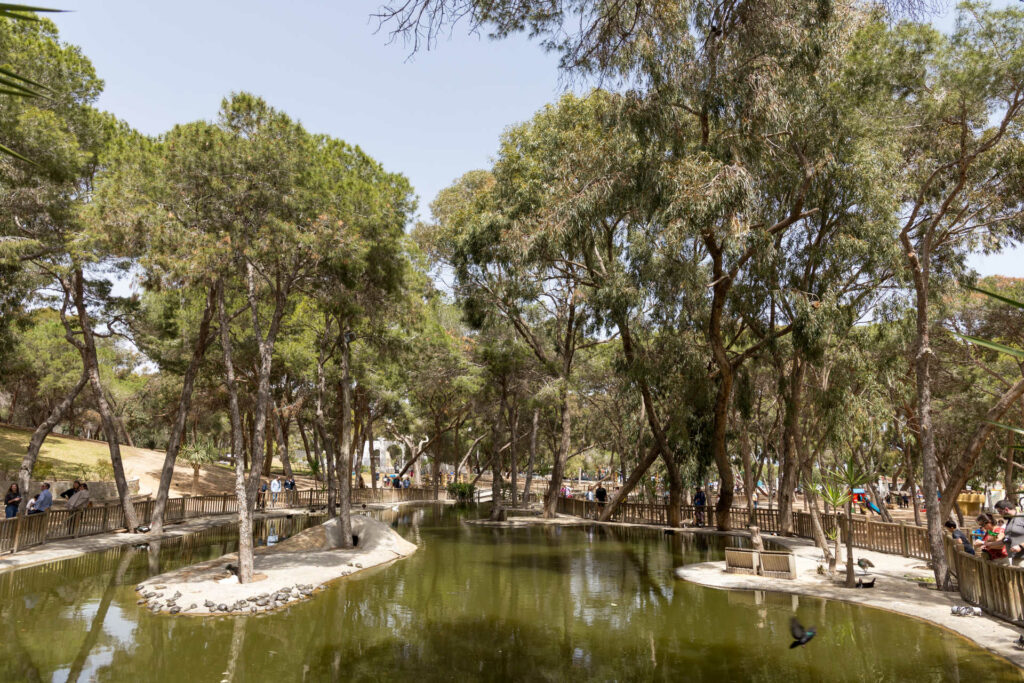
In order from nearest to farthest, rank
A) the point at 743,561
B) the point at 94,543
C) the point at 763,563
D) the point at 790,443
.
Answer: the point at 763,563 → the point at 743,561 → the point at 94,543 → the point at 790,443

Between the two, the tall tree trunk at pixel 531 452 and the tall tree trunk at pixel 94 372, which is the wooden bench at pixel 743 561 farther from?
the tall tree trunk at pixel 94 372

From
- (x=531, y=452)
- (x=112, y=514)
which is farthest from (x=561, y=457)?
(x=112, y=514)

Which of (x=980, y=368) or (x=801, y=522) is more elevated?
(x=980, y=368)

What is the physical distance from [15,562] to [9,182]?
35.2 ft

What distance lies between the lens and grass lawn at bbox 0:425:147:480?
29.0 meters

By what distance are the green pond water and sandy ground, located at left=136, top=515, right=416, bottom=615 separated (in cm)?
44

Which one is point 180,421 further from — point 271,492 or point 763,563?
point 763,563

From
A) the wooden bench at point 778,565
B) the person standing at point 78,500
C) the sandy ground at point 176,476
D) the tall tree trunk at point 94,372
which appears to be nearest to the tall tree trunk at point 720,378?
the wooden bench at point 778,565

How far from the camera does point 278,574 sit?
1478 centimetres

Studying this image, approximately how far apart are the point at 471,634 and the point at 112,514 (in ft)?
55.1

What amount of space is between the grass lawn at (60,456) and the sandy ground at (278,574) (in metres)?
16.5

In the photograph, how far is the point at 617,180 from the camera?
64.0ft

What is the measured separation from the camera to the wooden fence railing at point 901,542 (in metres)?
10.5

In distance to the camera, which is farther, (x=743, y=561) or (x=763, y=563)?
(x=743, y=561)
